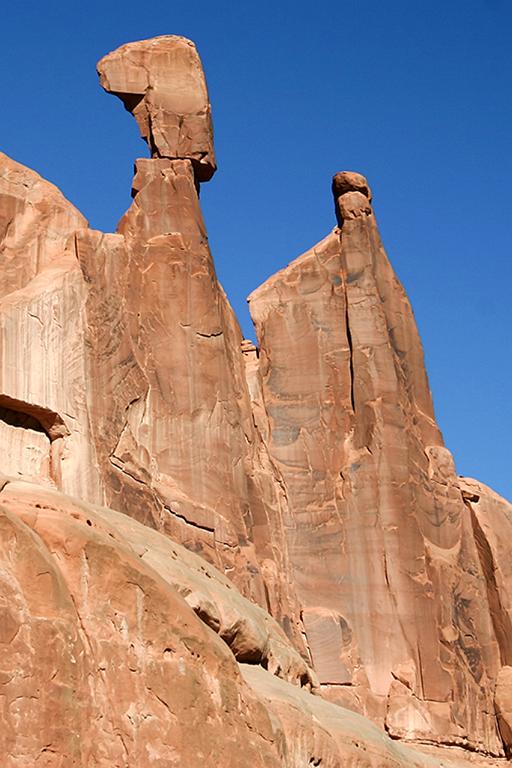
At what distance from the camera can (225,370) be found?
35125 millimetres

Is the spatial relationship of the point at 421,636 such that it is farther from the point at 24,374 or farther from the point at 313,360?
the point at 24,374

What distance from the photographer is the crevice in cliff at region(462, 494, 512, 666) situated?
39.3 metres

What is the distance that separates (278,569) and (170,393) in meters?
4.37

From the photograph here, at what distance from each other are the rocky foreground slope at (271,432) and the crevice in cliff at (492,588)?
0.15 ft

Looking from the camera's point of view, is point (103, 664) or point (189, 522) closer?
point (103, 664)

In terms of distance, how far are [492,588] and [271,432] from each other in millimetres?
6735

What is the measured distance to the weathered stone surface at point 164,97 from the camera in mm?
36094

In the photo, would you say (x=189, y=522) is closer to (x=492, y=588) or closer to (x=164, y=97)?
(x=164, y=97)

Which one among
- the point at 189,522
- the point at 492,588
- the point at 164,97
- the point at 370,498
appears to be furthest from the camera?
the point at 492,588

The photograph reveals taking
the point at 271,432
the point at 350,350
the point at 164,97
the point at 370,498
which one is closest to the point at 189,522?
the point at 271,432

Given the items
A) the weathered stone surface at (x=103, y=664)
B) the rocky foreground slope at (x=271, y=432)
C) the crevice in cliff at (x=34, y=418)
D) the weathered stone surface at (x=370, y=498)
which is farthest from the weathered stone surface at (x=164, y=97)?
the weathered stone surface at (x=103, y=664)

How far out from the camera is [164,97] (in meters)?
36.4

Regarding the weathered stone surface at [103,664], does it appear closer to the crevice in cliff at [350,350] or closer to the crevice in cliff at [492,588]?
the crevice in cliff at [350,350]

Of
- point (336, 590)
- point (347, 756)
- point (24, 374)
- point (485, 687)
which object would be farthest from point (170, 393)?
point (347, 756)
